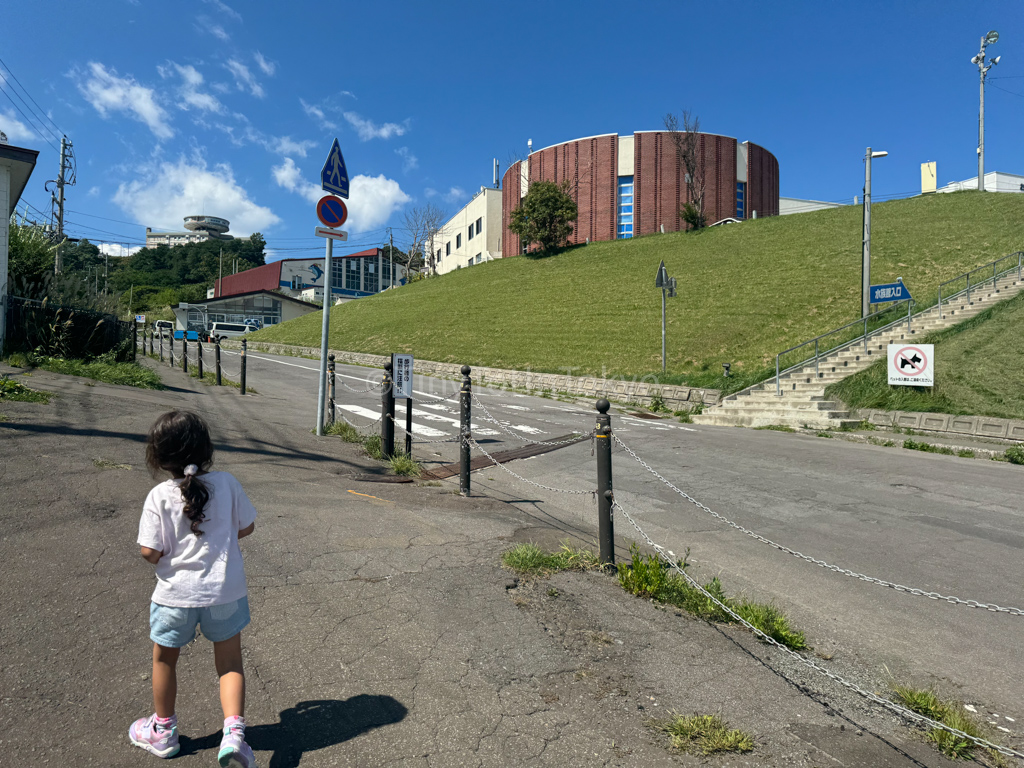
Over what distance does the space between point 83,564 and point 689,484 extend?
7.01 metres

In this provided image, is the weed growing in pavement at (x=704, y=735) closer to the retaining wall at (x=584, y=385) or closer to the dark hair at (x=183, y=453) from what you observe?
the dark hair at (x=183, y=453)

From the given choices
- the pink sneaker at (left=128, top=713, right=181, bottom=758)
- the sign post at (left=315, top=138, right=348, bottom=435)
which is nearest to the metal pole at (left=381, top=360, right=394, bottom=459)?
the sign post at (left=315, top=138, right=348, bottom=435)

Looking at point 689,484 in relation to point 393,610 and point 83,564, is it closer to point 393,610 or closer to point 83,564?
point 393,610

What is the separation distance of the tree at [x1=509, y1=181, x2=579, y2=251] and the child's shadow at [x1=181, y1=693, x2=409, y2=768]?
5293 cm

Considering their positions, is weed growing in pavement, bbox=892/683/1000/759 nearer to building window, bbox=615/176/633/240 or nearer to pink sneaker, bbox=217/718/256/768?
pink sneaker, bbox=217/718/256/768

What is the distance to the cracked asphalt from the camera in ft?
8.61

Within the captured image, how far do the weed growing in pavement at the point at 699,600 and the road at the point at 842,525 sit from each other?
0.26 m

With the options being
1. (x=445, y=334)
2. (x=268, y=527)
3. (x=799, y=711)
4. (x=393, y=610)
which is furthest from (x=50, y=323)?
(x=445, y=334)

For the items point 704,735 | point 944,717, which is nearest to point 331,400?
point 704,735

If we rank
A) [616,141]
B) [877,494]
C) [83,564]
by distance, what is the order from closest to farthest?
[83,564]
[877,494]
[616,141]

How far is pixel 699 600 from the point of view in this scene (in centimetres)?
425

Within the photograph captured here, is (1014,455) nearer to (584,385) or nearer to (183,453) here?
(584,385)

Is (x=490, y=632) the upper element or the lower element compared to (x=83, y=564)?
lower

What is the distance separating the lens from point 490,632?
12.0 ft
